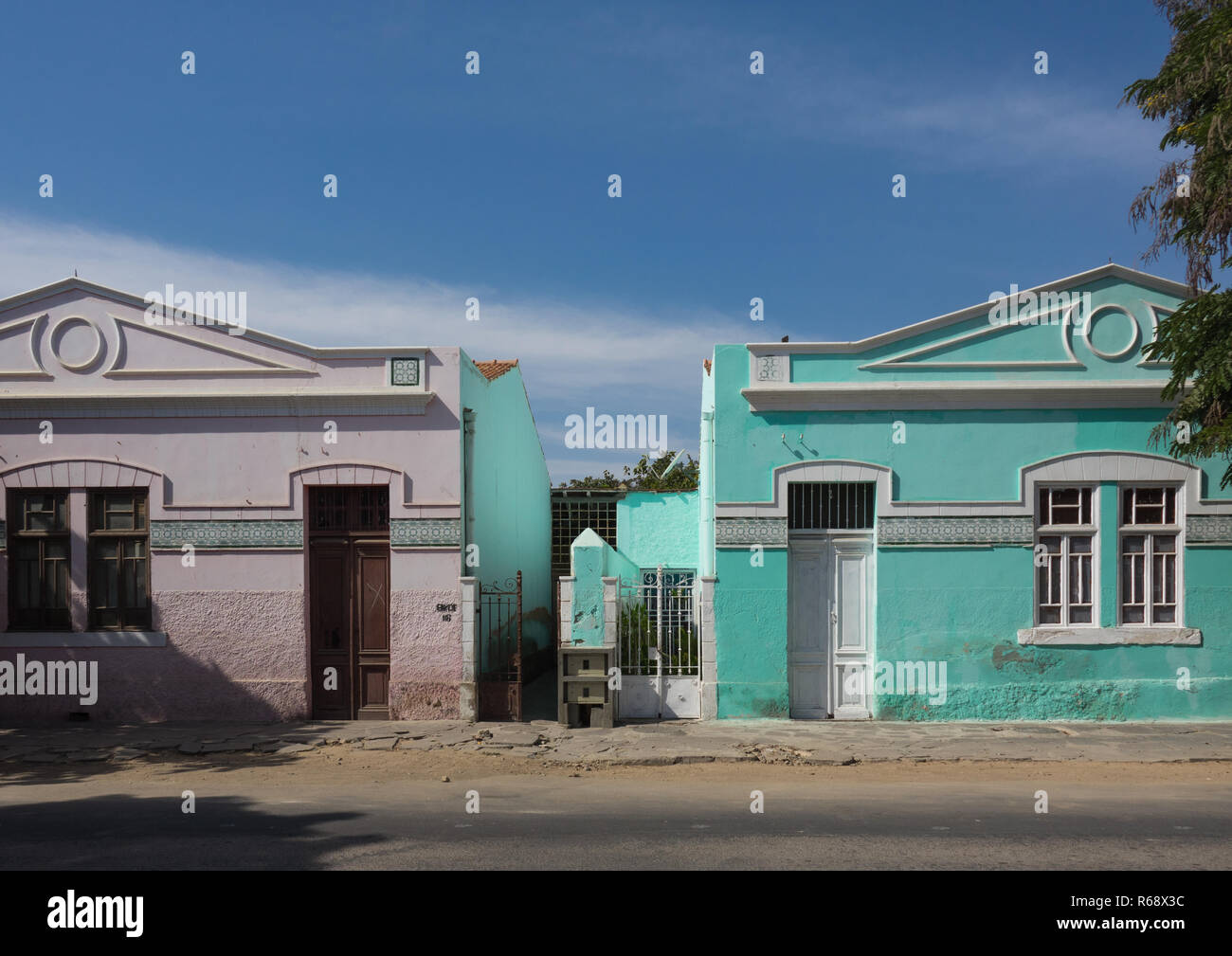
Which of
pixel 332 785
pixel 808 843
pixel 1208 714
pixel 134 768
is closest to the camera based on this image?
pixel 808 843

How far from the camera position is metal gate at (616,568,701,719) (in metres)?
12.0

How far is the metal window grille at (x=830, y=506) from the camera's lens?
40.3 ft

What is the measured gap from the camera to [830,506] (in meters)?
12.3

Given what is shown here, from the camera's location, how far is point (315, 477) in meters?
12.2

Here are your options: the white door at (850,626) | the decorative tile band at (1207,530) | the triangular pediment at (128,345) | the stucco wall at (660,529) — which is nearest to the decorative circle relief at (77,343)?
the triangular pediment at (128,345)

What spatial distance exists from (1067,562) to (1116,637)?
104 cm

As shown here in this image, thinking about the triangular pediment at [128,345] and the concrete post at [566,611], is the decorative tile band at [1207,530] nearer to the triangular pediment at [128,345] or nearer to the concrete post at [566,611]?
the concrete post at [566,611]

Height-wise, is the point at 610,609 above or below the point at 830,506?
below

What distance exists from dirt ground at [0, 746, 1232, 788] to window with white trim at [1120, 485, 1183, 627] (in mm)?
2260

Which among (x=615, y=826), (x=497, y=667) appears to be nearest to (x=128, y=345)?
(x=497, y=667)

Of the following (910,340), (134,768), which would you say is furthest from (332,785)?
(910,340)

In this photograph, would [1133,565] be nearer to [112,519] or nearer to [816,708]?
[816,708]

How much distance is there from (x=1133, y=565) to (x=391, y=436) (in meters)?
9.30

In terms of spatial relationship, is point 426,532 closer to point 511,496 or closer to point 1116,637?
point 511,496
